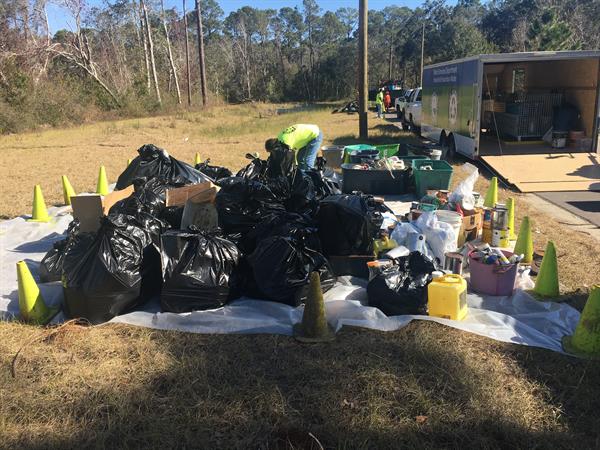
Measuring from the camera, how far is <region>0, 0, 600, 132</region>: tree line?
26625 millimetres

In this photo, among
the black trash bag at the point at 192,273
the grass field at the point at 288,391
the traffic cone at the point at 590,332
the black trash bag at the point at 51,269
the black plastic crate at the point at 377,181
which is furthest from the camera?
the black plastic crate at the point at 377,181

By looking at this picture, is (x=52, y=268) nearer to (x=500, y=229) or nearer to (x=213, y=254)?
(x=213, y=254)

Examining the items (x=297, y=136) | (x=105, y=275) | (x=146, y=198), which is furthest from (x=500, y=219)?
(x=105, y=275)

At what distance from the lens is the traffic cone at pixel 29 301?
12.3 ft

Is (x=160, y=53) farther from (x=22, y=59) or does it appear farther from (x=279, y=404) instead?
(x=279, y=404)

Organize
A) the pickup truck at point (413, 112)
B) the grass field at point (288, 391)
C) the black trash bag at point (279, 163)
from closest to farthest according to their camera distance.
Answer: the grass field at point (288, 391), the black trash bag at point (279, 163), the pickup truck at point (413, 112)

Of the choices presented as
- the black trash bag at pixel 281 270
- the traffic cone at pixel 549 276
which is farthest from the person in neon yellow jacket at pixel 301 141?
the traffic cone at pixel 549 276

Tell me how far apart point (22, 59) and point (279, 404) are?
30237 mm

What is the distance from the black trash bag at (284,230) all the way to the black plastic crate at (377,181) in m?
3.27

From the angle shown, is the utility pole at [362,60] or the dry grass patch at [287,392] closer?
the dry grass patch at [287,392]

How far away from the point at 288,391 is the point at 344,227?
5.98 feet

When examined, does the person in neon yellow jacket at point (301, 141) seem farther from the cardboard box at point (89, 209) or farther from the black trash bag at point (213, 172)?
the cardboard box at point (89, 209)

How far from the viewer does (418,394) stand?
9.00 feet

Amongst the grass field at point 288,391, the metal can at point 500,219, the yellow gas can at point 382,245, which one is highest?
the metal can at point 500,219
